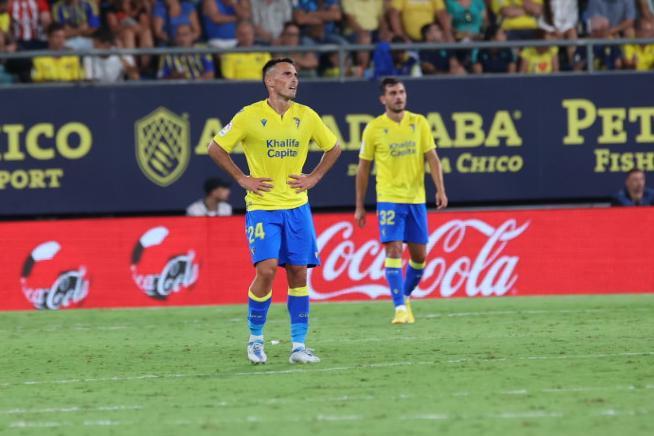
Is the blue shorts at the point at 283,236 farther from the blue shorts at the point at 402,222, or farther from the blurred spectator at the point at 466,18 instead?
the blurred spectator at the point at 466,18

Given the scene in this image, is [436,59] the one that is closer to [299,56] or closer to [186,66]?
[299,56]

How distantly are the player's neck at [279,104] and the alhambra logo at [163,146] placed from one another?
8989mm

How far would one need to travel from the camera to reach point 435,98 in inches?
774

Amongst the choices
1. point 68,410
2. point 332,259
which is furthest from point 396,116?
point 68,410

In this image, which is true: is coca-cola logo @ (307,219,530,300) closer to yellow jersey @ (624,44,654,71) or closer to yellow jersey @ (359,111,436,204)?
yellow jersey @ (359,111,436,204)

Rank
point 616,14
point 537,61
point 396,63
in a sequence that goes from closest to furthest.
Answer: point 396,63, point 537,61, point 616,14

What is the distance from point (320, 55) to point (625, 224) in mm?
4923

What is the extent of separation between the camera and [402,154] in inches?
559

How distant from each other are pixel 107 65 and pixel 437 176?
691 centimetres

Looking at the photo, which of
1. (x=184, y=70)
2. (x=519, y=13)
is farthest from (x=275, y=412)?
(x=519, y=13)

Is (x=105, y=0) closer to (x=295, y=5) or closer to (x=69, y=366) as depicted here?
(x=295, y=5)

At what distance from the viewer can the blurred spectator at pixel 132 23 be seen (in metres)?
19.3

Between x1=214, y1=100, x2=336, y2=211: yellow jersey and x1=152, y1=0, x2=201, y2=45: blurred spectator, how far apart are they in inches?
361

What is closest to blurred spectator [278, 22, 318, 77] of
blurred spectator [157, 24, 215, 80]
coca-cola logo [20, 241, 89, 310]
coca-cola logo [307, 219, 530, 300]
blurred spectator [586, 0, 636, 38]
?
blurred spectator [157, 24, 215, 80]
